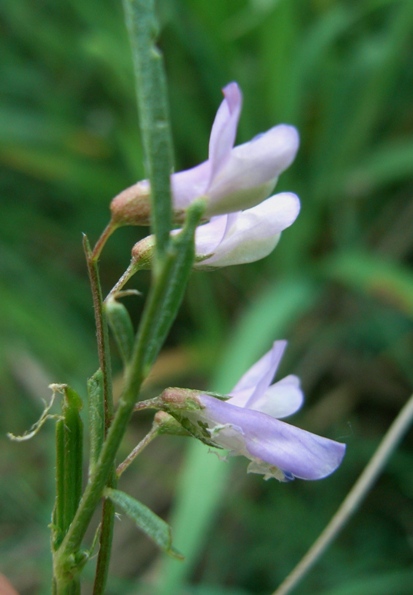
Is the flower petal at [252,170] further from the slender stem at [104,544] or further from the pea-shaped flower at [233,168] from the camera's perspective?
the slender stem at [104,544]

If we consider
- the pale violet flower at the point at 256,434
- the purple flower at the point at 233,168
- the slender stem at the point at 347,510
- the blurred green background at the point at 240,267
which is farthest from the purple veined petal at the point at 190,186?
the blurred green background at the point at 240,267

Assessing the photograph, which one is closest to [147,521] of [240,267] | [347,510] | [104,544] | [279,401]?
[104,544]

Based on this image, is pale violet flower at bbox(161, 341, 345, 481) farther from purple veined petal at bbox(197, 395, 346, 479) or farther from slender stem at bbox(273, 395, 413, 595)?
slender stem at bbox(273, 395, 413, 595)

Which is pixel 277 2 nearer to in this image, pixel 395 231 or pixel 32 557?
pixel 395 231

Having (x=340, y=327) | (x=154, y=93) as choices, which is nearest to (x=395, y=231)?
(x=340, y=327)

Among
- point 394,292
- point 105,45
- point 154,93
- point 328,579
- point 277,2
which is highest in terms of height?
point 277,2

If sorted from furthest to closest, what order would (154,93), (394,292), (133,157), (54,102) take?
(54,102), (133,157), (394,292), (154,93)
